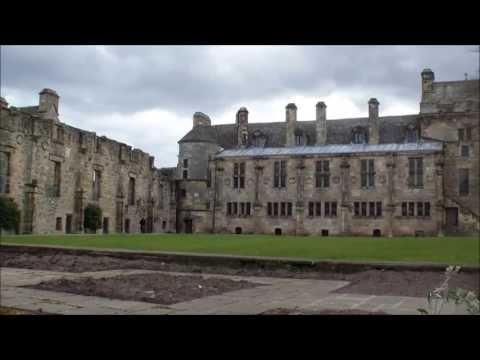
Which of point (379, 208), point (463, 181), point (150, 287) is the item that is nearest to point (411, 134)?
point (463, 181)

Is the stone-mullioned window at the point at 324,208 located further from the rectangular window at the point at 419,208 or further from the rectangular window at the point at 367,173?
the rectangular window at the point at 419,208

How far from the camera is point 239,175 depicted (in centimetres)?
4681

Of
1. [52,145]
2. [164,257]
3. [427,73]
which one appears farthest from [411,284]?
[427,73]

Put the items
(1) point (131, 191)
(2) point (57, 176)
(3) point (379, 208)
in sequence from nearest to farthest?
(2) point (57, 176) → (1) point (131, 191) → (3) point (379, 208)

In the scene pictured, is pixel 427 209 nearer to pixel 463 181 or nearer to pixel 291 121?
pixel 463 181

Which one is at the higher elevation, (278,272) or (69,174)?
(69,174)

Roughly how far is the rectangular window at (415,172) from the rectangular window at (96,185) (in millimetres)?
23208

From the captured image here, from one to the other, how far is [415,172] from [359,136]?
6.35 m

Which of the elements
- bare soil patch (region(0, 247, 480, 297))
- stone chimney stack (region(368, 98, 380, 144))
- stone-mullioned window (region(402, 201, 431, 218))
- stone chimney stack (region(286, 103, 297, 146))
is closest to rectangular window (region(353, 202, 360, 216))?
stone-mullioned window (region(402, 201, 431, 218))

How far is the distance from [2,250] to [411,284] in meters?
11.9

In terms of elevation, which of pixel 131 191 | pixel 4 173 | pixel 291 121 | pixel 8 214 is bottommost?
pixel 8 214

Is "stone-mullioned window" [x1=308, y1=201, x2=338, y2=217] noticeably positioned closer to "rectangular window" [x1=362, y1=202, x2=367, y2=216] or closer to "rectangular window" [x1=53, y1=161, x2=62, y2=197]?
"rectangular window" [x1=362, y1=202, x2=367, y2=216]
